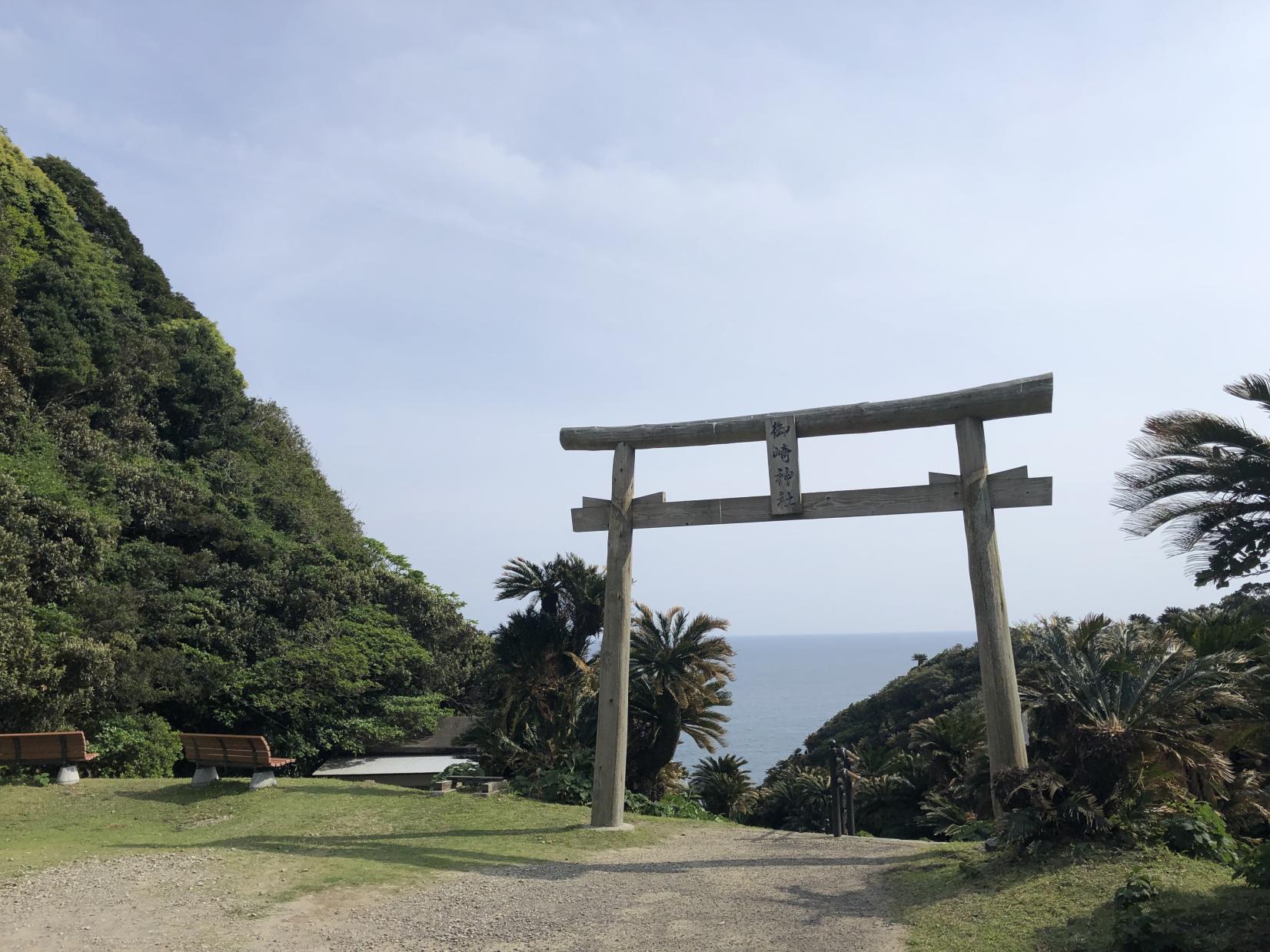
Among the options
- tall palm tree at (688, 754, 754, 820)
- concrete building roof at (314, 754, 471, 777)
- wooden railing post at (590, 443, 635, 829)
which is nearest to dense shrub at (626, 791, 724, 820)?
wooden railing post at (590, 443, 635, 829)

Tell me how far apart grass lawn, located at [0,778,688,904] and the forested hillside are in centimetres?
643

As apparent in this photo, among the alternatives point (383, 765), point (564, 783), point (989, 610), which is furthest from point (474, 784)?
point (383, 765)

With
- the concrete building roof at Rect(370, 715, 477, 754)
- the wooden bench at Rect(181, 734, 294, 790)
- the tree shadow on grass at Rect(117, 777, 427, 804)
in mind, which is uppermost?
the concrete building roof at Rect(370, 715, 477, 754)

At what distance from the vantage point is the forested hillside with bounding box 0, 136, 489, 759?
2133 cm

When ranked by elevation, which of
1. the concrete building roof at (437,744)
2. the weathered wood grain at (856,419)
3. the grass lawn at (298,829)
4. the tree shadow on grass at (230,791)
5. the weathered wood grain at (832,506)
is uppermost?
the weathered wood grain at (856,419)

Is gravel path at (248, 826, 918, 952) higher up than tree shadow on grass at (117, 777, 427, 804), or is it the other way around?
tree shadow on grass at (117, 777, 427, 804)

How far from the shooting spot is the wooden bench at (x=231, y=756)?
539 inches

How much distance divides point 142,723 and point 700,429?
16.9 metres

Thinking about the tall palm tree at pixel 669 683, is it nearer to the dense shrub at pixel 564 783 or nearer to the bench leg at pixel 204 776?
the dense shrub at pixel 564 783

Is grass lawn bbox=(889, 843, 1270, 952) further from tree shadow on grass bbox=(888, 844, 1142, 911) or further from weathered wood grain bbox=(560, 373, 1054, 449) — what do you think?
weathered wood grain bbox=(560, 373, 1054, 449)

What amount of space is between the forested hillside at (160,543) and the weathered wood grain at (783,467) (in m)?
14.8

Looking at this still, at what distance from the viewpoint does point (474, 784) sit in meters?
14.7

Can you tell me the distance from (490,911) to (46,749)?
1009cm

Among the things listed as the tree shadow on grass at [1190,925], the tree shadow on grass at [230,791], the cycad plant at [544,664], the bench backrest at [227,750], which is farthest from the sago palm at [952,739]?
the bench backrest at [227,750]
